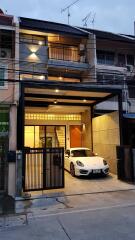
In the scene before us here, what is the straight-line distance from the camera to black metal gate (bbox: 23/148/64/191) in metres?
9.05

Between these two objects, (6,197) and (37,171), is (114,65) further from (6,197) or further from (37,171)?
(6,197)

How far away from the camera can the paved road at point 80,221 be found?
5.07 m

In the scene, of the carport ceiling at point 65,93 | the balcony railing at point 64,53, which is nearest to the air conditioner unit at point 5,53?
the carport ceiling at point 65,93

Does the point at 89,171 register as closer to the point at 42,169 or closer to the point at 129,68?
the point at 42,169

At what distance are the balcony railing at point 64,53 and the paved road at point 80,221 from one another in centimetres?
1241

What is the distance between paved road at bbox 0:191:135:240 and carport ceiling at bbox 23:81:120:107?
4827 mm

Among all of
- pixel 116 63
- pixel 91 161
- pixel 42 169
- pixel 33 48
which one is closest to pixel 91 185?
pixel 91 161

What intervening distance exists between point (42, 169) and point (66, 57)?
1148cm

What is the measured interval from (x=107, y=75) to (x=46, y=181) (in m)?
11.6

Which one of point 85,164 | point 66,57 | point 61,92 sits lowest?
point 85,164

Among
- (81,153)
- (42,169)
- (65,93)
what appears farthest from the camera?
(81,153)

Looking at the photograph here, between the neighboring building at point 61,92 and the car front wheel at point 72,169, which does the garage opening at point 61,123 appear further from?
the car front wheel at point 72,169

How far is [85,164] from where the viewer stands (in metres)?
11.2

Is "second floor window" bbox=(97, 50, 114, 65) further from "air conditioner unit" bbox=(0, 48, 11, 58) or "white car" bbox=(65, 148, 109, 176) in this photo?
"air conditioner unit" bbox=(0, 48, 11, 58)
